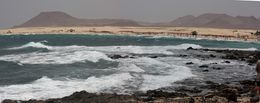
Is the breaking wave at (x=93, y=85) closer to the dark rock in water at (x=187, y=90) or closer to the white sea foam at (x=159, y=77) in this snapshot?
the white sea foam at (x=159, y=77)

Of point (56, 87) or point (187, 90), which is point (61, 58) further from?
point (187, 90)

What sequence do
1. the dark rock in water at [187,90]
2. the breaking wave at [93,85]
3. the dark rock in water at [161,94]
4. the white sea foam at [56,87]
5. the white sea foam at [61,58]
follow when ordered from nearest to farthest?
1. the dark rock in water at [161,94]
2. the white sea foam at [56,87]
3. the breaking wave at [93,85]
4. the dark rock in water at [187,90]
5. the white sea foam at [61,58]

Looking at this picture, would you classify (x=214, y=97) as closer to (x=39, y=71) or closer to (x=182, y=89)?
(x=182, y=89)

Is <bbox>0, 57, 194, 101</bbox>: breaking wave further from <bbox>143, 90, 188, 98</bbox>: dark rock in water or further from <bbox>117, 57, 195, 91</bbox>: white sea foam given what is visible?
<bbox>143, 90, 188, 98</bbox>: dark rock in water

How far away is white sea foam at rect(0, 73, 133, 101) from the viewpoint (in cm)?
1916

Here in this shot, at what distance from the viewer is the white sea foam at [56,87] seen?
1916cm

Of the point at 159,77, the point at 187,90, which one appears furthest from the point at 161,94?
the point at 159,77

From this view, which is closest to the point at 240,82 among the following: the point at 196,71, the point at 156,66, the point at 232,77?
the point at 232,77

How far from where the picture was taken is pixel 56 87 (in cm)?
2144

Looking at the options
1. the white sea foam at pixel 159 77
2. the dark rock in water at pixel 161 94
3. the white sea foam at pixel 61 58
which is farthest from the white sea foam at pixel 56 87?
the white sea foam at pixel 61 58

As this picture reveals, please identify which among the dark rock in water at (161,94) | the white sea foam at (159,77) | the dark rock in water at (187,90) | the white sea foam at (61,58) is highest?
the dark rock in water at (161,94)

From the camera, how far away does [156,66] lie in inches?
1286

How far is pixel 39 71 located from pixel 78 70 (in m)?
2.47

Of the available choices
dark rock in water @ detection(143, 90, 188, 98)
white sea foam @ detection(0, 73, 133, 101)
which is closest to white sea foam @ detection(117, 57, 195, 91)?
white sea foam @ detection(0, 73, 133, 101)
